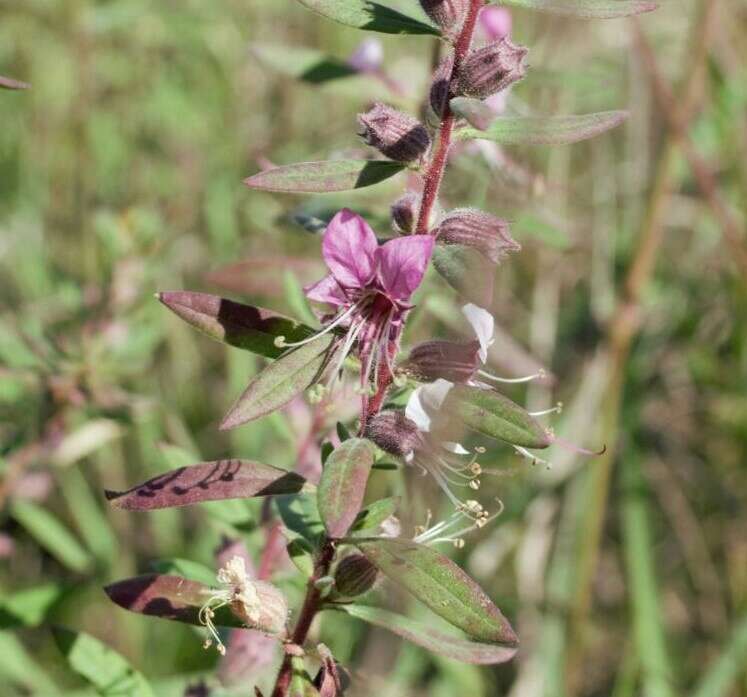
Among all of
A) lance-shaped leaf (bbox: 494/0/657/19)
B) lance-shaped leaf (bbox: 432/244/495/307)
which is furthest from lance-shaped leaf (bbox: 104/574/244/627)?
lance-shaped leaf (bbox: 494/0/657/19)

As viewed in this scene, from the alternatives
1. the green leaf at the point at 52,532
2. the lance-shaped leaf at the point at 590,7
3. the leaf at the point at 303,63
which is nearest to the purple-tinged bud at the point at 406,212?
the lance-shaped leaf at the point at 590,7

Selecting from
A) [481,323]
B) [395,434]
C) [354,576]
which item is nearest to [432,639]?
[354,576]

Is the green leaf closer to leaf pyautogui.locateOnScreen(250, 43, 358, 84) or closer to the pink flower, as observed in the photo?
leaf pyautogui.locateOnScreen(250, 43, 358, 84)

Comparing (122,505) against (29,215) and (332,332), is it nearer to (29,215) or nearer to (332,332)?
(332,332)

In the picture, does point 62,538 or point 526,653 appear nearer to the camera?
point 62,538

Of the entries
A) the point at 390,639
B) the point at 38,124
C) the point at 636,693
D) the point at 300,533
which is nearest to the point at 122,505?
the point at 300,533

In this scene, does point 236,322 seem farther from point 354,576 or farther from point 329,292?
point 354,576

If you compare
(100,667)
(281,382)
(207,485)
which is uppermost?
(281,382)

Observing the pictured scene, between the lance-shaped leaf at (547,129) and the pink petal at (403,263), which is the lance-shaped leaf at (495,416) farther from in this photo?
the lance-shaped leaf at (547,129)
